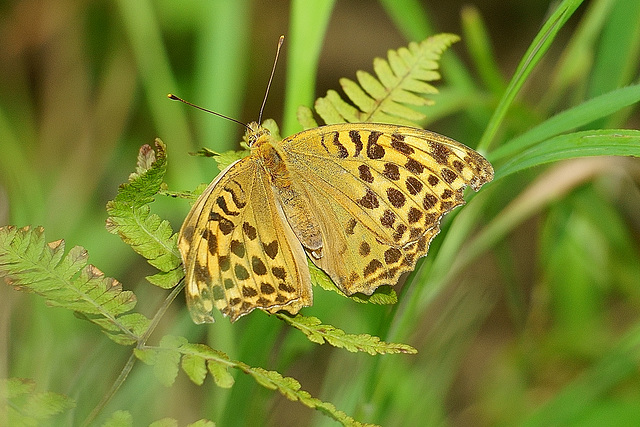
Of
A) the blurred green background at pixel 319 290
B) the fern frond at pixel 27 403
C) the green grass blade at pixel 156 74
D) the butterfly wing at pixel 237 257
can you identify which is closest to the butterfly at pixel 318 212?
the butterfly wing at pixel 237 257

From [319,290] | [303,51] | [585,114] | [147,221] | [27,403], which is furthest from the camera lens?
[319,290]

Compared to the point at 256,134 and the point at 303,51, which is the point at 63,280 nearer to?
the point at 256,134

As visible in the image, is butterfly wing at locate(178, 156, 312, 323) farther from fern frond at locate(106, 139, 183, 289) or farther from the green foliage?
the green foliage

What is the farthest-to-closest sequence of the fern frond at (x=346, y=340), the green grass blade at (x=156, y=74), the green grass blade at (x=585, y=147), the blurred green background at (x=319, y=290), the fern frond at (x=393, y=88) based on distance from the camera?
the green grass blade at (x=156, y=74)
the blurred green background at (x=319, y=290)
the fern frond at (x=393, y=88)
the green grass blade at (x=585, y=147)
the fern frond at (x=346, y=340)

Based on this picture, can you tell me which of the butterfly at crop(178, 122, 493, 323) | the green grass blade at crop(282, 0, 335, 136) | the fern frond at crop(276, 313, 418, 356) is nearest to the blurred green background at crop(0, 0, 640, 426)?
the green grass blade at crop(282, 0, 335, 136)

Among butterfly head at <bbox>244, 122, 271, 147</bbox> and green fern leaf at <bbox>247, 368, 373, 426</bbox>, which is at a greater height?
butterfly head at <bbox>244, 122, 271, 147</bbox>

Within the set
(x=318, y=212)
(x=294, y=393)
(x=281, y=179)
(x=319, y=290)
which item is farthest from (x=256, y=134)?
(x=294, y=393)

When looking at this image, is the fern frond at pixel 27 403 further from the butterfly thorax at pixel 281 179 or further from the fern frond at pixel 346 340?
the butterfly thorax at pixel 281 179
